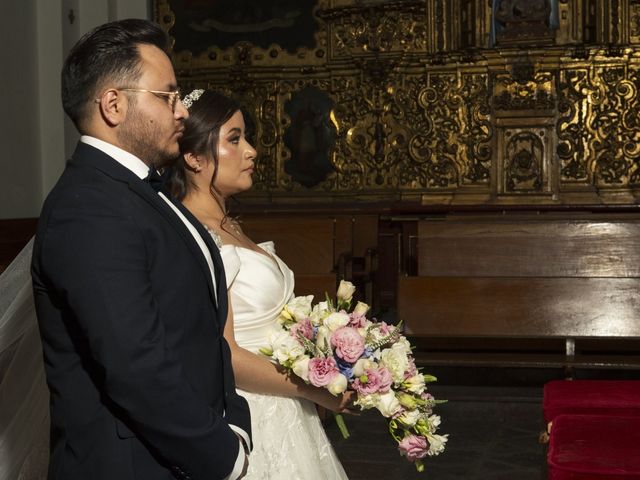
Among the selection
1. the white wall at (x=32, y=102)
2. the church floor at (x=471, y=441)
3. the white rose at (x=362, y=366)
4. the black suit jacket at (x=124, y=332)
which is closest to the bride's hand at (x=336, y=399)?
the white rose at (x=362, y=366)

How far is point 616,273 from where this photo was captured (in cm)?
668

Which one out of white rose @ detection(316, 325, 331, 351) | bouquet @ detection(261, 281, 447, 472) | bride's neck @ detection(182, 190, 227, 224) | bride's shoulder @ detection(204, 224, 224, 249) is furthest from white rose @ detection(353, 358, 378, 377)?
bride's neck @ detection(182, 190, 227, 224)

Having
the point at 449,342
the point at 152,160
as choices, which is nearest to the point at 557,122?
the point at 449,342

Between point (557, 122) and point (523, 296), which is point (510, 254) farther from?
point (557, 122)

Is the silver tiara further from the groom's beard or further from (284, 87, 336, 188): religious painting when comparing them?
(284, 87, 336, 188): religious painting

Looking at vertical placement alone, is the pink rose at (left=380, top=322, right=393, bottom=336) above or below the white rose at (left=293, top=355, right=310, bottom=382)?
above

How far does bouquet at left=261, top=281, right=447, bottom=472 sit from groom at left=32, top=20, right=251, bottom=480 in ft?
2.07

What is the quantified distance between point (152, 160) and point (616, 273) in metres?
5.09

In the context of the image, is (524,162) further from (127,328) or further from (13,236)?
(127,328)

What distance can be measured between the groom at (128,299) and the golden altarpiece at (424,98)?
348 inches

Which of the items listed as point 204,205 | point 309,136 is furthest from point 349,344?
point 309,136

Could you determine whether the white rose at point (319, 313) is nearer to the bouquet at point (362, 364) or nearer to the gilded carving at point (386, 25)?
the bouquet at point (362, 364)

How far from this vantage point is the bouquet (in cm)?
Result: 288

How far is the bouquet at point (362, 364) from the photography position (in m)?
2.88
